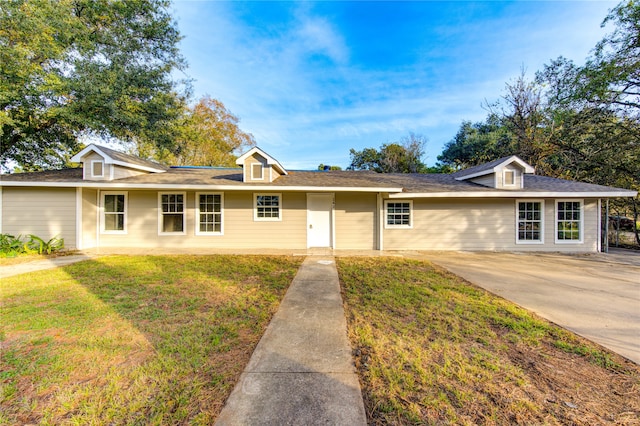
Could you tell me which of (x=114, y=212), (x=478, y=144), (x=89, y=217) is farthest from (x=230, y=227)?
(x=478, y=144)

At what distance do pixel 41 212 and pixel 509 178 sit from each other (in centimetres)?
1812

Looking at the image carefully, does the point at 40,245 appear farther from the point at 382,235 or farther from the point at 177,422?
the point at 382,235

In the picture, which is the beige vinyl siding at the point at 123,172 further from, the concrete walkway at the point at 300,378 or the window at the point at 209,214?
the concrete walkway at the point at 300,378

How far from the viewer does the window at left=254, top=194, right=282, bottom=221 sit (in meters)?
9.86

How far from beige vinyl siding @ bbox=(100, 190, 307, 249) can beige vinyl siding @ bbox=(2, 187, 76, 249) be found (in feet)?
4.00

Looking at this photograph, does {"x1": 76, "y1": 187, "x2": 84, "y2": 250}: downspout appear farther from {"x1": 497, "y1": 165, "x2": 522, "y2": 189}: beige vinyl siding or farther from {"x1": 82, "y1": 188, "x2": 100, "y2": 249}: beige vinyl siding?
{"x1": 497, "y1": 165, "x2": 522, "y2": 189}: beige vinyl siding

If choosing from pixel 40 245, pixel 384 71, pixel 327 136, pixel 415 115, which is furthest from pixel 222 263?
pixel 415 115

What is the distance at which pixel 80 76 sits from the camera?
1099 cm

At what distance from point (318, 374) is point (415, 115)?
70.6ft

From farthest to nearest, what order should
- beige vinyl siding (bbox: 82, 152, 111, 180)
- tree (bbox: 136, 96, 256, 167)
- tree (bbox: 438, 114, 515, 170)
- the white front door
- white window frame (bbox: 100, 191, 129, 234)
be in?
1. tree (bbox: 136, 96, 256, 167)
2. tree (bbox: 438, 114, 515, 170)
3. the white front door
4. white window frame (bbox: 100, 191, 129, 234)
5. beige vinyl siding (bbox: 82, 152, 111, 180)

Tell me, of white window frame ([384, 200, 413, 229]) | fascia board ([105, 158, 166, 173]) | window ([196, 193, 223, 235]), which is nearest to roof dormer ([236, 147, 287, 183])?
window ([196, 193, 223, 235])

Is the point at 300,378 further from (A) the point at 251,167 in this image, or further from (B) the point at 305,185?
(A) the point at 251,167

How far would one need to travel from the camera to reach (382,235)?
996 cm

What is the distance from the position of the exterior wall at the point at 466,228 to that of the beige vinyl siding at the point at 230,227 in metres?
3.89
